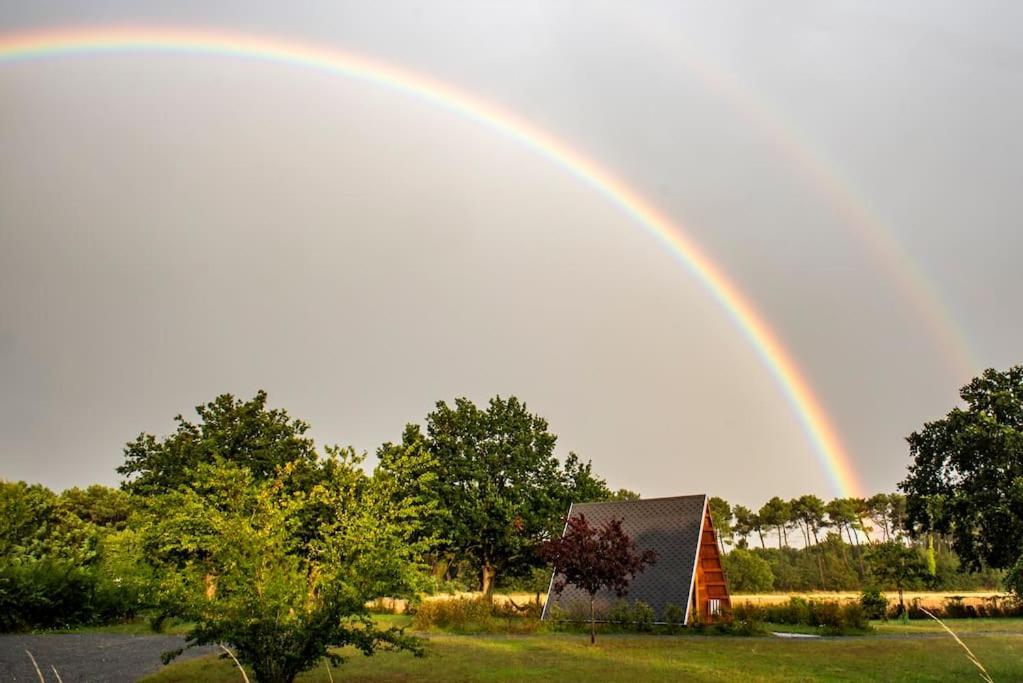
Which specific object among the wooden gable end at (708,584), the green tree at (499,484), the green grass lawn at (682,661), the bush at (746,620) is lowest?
the green grass lawn at (682,661)

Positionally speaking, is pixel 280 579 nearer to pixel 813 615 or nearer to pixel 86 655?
pixel 86 655

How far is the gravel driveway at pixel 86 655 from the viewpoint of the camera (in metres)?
15.2

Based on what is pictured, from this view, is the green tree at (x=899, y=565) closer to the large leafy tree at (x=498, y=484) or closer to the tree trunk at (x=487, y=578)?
the large leafy tree at (x=498, y=484)

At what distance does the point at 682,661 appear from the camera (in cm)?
1809

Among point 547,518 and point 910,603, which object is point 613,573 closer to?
point 547,518

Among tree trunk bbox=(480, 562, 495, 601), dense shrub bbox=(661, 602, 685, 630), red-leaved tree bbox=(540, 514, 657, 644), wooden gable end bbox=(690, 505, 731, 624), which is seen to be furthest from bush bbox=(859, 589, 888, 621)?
tree trunk bbox=(480, 562, 495, 601)

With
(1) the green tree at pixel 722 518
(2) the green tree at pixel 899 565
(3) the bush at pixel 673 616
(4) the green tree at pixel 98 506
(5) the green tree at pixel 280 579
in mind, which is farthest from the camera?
(1) the green tree at pixel 722 518

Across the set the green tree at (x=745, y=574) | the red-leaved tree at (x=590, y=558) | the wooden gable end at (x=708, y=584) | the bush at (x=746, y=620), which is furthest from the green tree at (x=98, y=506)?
the bush at (x=746, y=620)

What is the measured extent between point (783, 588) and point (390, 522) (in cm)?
6828

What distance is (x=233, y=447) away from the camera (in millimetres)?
37094

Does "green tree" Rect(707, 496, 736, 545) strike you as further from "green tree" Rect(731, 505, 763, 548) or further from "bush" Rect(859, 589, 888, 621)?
"bush" Rect(859, 589, 888, 621)

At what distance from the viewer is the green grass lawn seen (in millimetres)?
15312

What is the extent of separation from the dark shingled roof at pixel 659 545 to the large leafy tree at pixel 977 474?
34.0 feet

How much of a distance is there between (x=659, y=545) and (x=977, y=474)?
1496 centimetres
